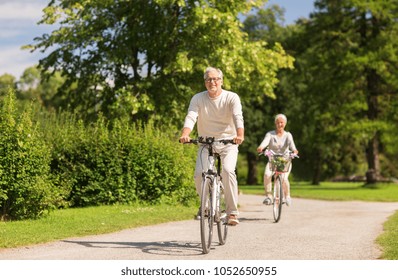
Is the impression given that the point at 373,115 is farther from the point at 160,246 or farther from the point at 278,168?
the point at 160,246

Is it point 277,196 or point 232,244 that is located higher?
point 277,196

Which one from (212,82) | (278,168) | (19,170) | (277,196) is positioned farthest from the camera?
(278,168)

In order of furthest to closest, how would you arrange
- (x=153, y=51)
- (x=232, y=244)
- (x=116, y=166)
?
(x=153, y=51) < (x=116, y=166) < (x=232, y=244)

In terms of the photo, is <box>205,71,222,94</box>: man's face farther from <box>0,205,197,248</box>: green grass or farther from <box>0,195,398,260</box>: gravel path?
<box>0,205,197,248</box>: green grass

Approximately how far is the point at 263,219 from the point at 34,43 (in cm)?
1698

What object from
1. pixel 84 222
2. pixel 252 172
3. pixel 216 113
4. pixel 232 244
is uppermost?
pixel 216 113

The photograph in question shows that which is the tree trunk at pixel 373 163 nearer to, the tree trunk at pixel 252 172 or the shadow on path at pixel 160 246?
the tree trunk at pixel 252 172

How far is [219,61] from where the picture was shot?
2472cm

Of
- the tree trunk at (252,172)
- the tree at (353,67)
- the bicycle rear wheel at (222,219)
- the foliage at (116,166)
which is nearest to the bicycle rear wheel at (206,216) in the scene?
the bicycle rear wheel at (222,219)

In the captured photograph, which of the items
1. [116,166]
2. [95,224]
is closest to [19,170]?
[95,224]

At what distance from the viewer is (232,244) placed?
30.7 feet

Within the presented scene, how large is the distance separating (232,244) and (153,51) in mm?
17677

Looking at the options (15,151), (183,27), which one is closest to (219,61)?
(183,27)
